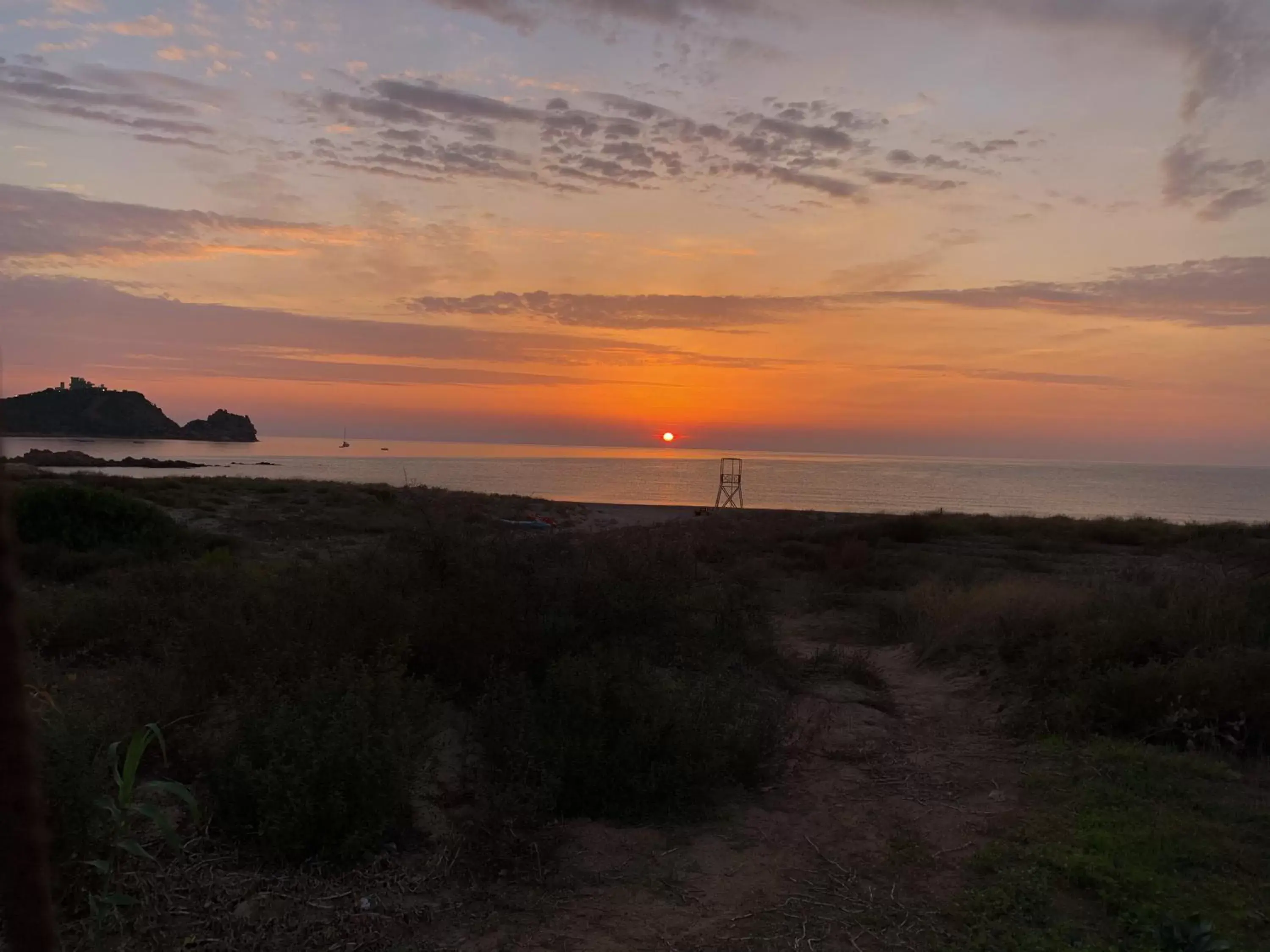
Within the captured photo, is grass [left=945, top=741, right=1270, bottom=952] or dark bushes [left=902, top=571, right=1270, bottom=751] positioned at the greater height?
dark bushes [left=902, top=571, right=1270, bottom=751]

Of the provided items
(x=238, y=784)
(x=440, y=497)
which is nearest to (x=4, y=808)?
(x=238, y=784)

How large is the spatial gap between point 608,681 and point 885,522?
22.0m

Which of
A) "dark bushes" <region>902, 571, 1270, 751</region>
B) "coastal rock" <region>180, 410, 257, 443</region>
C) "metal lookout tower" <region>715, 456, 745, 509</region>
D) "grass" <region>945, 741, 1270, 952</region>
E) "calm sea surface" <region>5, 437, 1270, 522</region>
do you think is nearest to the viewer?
"grass" <region>945, 741, 1270, 952</region>

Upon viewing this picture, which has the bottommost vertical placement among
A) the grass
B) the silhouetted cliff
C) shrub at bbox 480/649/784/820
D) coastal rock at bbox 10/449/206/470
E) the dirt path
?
the dirt path

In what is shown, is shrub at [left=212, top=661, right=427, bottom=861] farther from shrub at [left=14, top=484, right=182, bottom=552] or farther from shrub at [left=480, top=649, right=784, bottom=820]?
shrub at [left=14, top=484, right=182, bottom=552]

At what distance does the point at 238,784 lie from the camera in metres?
4.58

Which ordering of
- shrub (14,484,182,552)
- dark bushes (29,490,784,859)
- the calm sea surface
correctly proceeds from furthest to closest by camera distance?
1. the calm sea surface
2. shrub (14,484,182,552)
3. dark bushes (29,490,784,859)

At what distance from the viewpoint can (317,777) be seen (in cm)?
455

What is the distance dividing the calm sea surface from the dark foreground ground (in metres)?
23.2

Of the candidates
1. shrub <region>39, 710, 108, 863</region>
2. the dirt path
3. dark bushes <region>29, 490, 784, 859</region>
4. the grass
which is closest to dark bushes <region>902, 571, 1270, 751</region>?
the grass

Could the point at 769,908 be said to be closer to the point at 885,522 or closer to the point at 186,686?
the point at 186,686

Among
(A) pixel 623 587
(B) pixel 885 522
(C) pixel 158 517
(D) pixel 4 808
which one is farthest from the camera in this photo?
(B) pixel 885 522

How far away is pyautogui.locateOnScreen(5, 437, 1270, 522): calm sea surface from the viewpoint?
6700 centimetres

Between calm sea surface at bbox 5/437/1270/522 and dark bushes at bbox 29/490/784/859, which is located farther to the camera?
calm sea surface at bbox 5/437/1270/522
